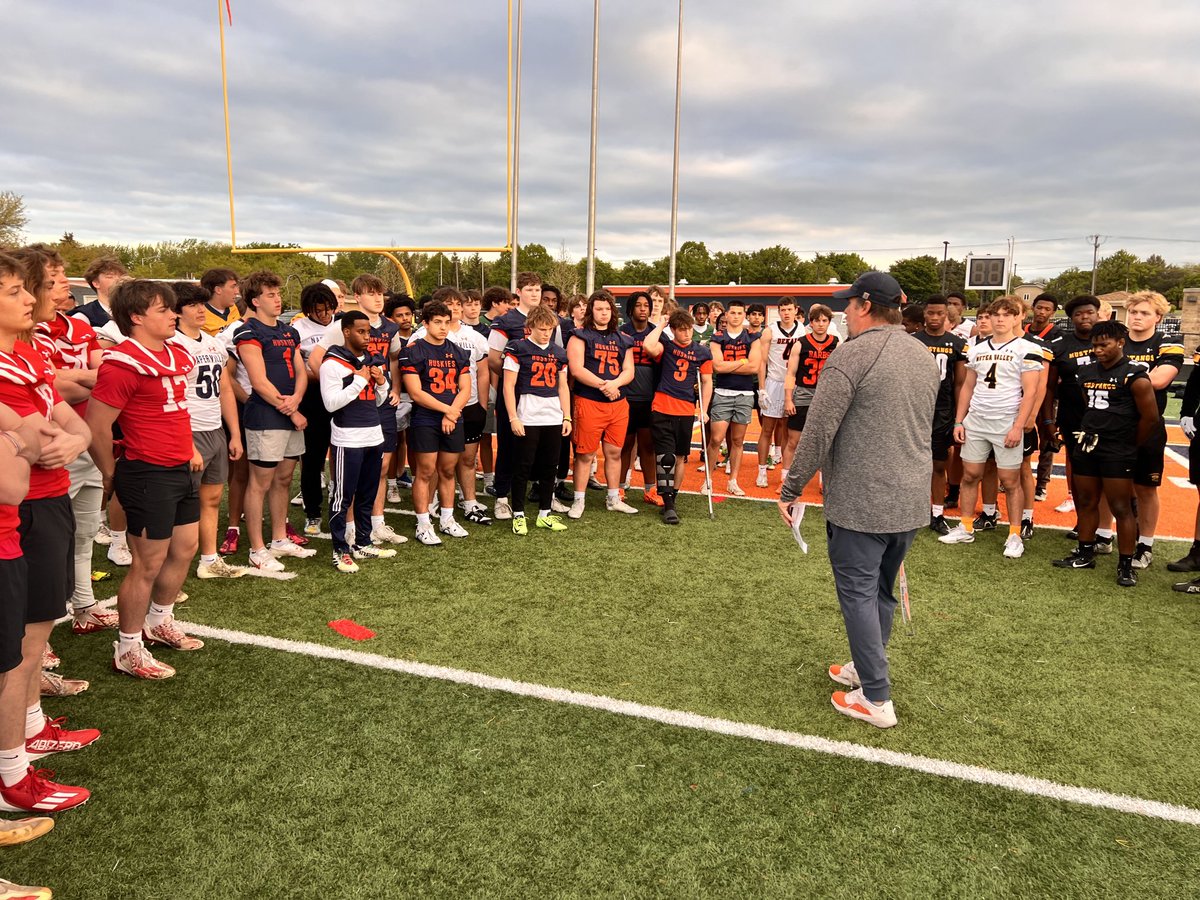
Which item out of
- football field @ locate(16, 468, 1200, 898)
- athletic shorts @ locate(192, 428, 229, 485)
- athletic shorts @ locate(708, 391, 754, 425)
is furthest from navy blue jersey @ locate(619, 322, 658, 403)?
athletic shorts @ locate(192, 428, 229, 485)

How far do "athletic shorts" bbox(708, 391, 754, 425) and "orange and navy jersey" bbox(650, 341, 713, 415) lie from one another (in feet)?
3.92

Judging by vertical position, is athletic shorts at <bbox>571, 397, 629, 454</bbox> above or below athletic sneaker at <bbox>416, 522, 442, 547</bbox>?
above

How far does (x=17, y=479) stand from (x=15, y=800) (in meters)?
1.36

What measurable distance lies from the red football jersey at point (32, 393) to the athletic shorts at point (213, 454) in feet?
6.43

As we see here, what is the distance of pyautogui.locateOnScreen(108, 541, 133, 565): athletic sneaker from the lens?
5.37 metres

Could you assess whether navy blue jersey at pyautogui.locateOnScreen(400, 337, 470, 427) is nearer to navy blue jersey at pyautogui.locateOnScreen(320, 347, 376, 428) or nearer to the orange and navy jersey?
navy blue jersey at pyautogui.locateOnScreen(320, 347, 376, 428)

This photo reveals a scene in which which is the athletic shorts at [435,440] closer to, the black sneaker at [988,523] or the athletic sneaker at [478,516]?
the athletic sneaker at [478,516]

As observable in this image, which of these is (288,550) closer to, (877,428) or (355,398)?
(355,398)

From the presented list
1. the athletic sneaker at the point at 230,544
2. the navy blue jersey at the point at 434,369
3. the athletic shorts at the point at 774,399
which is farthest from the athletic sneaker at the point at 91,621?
the athletic shorts at the point at 774,399

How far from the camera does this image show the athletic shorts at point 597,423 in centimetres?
686

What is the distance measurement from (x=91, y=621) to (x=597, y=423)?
420 centimetres

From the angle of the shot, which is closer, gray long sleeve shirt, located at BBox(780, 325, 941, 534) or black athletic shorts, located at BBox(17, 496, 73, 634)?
black athletic shorts, located at BBox(17, 496, 73, 634)

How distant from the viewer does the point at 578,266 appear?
65812 mm

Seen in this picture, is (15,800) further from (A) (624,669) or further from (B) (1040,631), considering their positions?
(B) (1040,631)
